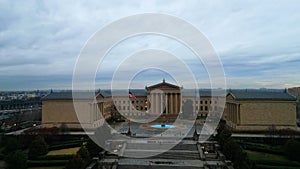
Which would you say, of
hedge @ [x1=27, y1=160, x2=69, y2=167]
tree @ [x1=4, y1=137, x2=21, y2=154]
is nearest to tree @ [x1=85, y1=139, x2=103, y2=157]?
hedge @ [x1=27, y1=160, x2=69, y2=167]

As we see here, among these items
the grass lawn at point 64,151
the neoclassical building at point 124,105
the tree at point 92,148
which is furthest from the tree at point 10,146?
the neoclassical building at point 124,105

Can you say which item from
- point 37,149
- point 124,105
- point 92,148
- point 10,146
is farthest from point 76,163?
point 124,105

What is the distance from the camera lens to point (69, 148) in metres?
23.9

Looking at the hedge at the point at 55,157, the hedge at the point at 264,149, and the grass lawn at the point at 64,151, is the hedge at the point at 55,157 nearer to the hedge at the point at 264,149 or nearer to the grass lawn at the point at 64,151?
the grass lawn at the point at 64,151

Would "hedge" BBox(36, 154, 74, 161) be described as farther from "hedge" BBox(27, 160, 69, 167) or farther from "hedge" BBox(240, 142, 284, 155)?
"hedge" BBox(240, 142, 284, 155)

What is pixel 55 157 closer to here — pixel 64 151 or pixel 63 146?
pixel 64 151

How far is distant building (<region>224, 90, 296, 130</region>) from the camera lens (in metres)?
31.3

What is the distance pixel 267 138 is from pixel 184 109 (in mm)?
22659

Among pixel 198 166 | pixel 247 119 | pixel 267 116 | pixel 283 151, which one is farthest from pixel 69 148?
pixel 267 116

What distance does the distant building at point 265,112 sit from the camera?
103 feet

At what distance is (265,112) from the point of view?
1244 inches

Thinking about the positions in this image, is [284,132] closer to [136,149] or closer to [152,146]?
[152,146]

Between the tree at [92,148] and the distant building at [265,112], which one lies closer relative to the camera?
the tree at [92,148]

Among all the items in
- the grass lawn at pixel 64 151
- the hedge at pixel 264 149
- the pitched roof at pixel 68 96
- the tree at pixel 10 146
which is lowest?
the grass lawn at pixel 64 151
